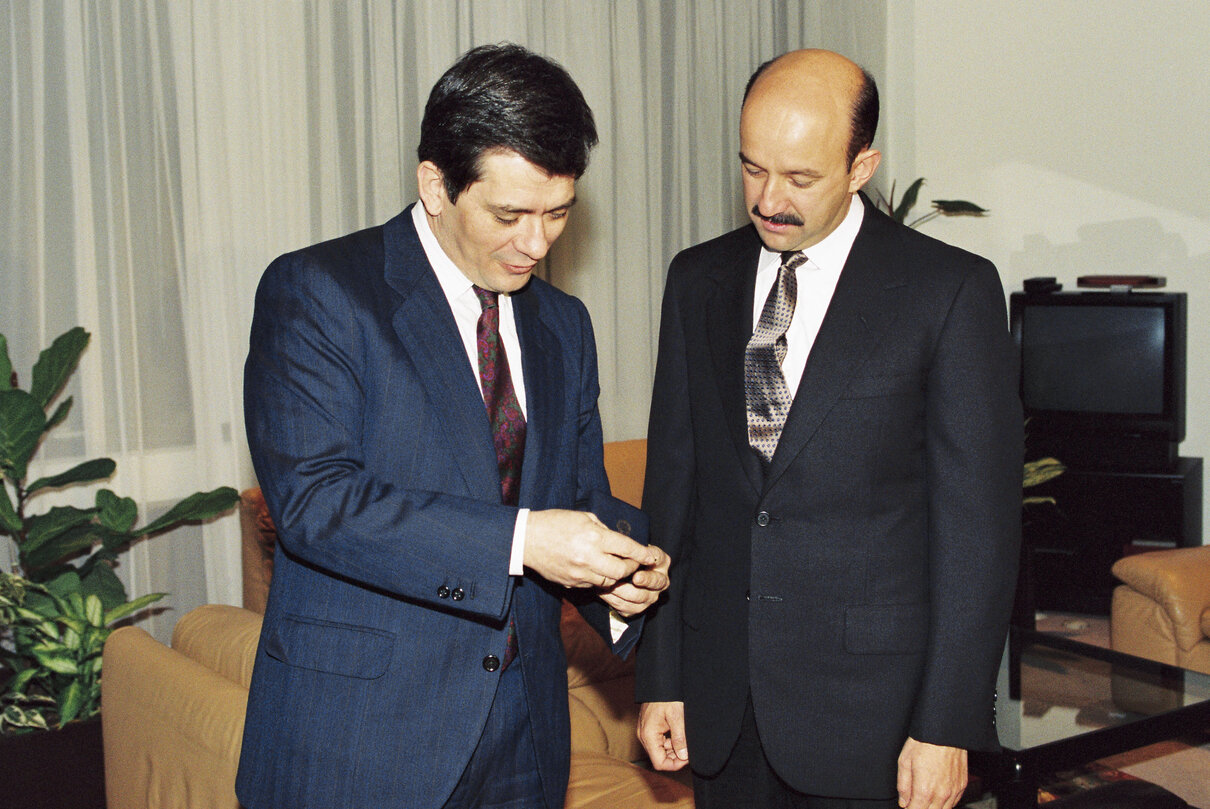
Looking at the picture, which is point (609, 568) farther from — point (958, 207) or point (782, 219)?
point (958, 207)

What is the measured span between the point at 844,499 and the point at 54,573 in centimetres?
254

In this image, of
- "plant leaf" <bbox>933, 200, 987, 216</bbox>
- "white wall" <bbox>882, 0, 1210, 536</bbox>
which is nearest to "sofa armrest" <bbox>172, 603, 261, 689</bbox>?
"plant leaf" <bbox>933, 200, 987, 216</bbox>

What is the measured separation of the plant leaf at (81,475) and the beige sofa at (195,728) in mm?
863

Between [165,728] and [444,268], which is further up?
[444,268]

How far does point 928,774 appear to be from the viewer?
1.55 metres

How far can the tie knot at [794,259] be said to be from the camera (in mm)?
1701

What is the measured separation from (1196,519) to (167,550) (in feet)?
14.5

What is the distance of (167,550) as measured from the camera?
3666 mm

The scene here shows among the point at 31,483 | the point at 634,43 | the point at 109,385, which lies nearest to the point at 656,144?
the point at 634,43

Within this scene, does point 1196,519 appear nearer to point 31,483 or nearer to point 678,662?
point 678,662

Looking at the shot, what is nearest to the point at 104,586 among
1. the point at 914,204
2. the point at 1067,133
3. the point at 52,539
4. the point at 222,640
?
the point at 52,539

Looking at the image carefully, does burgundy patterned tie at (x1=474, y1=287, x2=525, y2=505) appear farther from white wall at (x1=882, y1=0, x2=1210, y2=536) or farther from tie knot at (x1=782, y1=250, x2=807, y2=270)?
white wall at (x1=882, y1=0, x2=1210, y2=536)

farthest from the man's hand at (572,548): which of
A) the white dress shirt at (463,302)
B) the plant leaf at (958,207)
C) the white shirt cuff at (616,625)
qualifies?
the plant leaf at (958,207)

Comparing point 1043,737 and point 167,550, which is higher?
point 167,550
